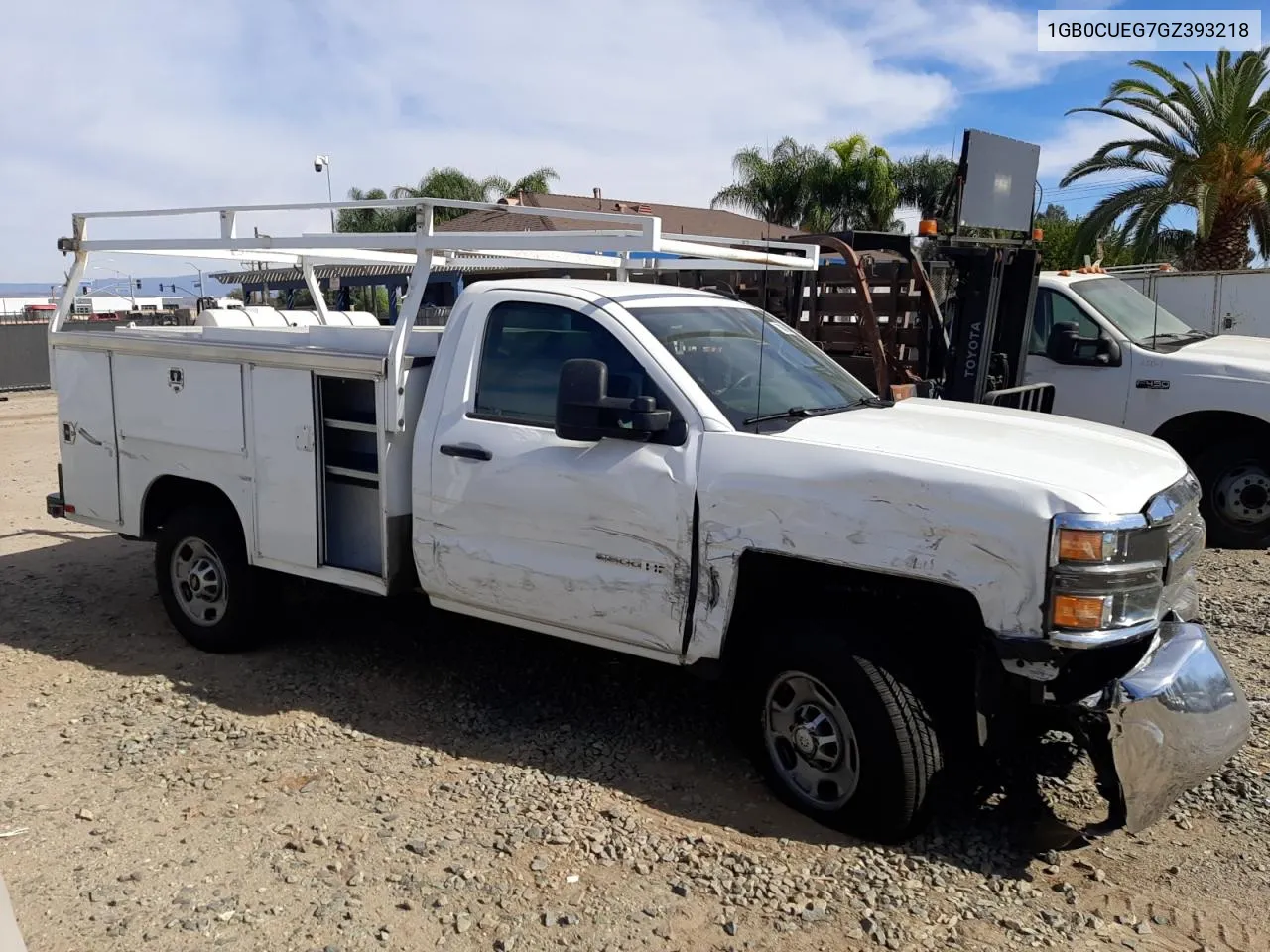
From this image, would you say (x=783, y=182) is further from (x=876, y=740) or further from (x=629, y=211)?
(x=876, y=740)

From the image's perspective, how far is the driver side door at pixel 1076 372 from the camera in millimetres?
8078

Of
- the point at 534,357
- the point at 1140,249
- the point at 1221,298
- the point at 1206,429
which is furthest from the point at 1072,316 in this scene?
the point at 1140,249

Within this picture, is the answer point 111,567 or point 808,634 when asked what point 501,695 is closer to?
point 808,634

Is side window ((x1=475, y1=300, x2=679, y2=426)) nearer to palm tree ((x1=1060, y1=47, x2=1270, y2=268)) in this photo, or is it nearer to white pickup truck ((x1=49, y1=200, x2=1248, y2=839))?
white pickup truck ((x1=49, y1=200, x2=1248, y2=839))

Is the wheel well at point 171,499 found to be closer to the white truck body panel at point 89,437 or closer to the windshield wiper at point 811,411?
the white truck body panel at point 89,437

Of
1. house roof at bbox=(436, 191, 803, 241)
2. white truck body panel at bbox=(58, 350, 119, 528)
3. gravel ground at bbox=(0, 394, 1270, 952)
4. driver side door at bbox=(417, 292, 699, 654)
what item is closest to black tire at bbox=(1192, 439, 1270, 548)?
gravel ground at bbox=(0, 394, 1270, 952)

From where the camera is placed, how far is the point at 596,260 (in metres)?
5.54

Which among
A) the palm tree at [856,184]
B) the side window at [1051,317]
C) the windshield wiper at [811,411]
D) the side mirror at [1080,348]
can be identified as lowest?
the windshield wiper at [811,411]

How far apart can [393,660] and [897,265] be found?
5708 millimetres

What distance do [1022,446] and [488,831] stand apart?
2.39 meters

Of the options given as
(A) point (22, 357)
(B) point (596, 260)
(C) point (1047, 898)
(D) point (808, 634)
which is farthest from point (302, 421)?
(A) point (22, 357)

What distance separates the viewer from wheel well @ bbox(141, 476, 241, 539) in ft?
18.8

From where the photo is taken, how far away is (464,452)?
4547 mm

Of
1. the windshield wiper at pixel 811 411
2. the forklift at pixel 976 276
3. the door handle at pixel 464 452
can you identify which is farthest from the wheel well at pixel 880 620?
the forklift at pixel 976 276
